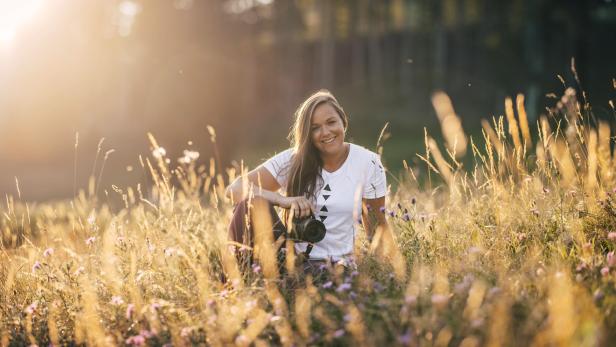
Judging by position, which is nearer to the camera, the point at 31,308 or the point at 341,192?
the point at 31,308

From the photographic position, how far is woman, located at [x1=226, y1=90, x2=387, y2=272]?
3.83m

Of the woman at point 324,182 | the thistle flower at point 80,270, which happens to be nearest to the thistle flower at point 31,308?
the thistle flower at point 80,270

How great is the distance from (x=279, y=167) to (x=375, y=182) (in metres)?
0.61

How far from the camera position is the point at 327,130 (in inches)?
156

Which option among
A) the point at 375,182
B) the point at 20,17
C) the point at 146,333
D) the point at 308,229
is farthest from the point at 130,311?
the point at 20,17

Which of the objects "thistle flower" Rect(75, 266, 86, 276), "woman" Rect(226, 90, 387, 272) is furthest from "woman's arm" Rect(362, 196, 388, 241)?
"thistle flower" Rect(75, 266, 86, 276)

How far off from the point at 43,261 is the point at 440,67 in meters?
23.2

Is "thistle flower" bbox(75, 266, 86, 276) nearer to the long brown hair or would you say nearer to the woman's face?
the long brown hair

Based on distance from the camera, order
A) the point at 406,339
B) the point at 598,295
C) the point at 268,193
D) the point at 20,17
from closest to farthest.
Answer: the point at 406,339, the point at 598,295, the point at 268,193, the point at 20,17

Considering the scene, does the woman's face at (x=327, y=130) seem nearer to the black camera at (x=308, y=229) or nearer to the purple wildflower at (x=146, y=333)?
the black camera at (x=308, y=229)

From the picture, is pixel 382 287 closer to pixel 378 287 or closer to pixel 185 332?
pixel 378 287

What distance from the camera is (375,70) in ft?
87.9

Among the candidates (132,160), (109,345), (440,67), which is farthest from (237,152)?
(440,67)

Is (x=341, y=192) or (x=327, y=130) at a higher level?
(x=327, y=130)
